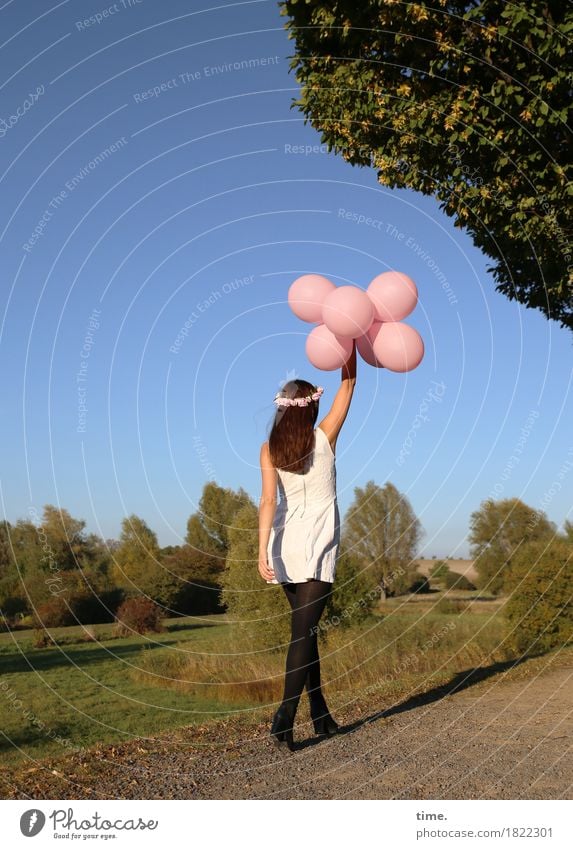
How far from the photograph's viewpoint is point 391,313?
23.0 ft

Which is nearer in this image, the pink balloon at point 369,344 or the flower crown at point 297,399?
the flower crown at point 297,399

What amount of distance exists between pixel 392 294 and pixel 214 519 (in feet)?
35.1

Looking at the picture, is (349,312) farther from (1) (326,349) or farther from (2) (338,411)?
(2) (338,411)

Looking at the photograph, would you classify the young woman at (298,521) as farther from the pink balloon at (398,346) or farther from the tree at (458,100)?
the tree at (458,100)

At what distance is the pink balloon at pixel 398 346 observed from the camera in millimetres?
6891

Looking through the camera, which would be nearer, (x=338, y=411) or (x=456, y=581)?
(x=338, y=411)

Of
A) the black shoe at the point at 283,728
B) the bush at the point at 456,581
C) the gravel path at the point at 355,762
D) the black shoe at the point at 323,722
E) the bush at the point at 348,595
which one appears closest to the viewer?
the gravel path at the point at 355,762

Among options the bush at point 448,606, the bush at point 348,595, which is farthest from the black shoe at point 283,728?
the bush at point 448,606

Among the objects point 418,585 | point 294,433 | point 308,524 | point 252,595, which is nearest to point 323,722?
point 308,524

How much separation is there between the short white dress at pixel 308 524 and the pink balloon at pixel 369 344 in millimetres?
1277

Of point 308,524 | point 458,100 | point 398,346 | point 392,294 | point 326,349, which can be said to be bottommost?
point 308,524

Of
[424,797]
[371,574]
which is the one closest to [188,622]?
[371,574]

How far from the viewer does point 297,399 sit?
248 inches
